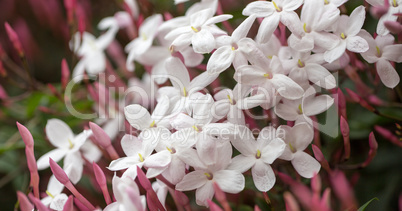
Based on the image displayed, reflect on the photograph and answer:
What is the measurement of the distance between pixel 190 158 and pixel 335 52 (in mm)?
238

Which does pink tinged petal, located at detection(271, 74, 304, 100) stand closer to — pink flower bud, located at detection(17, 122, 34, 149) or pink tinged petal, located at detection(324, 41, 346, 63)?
pink tinged petal, located at detection(324, 41, 346, 63)

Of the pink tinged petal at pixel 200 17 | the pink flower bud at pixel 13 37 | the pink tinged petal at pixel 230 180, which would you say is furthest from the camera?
the pink flower bud at pixel 13 37

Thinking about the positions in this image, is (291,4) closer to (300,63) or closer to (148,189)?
(300,63)

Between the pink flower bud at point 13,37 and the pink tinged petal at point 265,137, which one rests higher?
the pink flower bud at point 13,37

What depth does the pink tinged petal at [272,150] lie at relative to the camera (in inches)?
20.9

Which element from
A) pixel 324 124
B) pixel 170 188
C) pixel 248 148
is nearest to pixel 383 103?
pixel 324 124

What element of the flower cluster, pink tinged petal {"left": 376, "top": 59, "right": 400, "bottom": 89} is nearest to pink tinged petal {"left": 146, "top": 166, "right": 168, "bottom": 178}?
the flower cluster

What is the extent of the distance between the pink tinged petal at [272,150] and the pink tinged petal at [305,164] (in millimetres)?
40

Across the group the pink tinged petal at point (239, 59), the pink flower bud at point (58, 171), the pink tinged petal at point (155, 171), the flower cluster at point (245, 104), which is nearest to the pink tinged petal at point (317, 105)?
the flower cluster at point (245, 104)

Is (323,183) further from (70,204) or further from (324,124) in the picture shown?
(70,204)

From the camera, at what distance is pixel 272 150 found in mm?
544

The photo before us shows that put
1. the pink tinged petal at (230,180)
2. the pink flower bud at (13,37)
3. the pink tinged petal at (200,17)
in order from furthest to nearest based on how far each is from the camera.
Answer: the pink flower bud at (13,37)
the pink tinged petal at (200,17)
the pink tinged petal at (230,180)

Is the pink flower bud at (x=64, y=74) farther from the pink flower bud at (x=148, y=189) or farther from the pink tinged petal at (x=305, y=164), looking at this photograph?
the pink tinged petal at (x=305, y=164)

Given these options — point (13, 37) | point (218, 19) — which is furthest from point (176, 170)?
point (13, 37)
